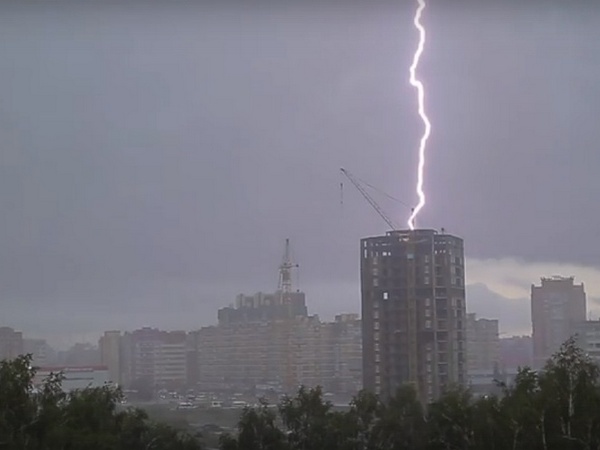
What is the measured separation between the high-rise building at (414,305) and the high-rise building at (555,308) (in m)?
1.19

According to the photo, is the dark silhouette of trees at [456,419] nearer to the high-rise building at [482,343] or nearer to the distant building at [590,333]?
the distant building at [590,333]

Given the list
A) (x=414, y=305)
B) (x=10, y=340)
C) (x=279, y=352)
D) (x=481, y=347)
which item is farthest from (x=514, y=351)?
(x=10, y=340)

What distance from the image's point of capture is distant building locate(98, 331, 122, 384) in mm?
12990

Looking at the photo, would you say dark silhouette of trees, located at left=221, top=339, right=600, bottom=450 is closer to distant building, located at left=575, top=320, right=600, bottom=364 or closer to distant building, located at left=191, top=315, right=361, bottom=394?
distant building, located at left=575, top=320, right=600, bottom=364

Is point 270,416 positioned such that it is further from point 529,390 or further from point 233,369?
point 233,369

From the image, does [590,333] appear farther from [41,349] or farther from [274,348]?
[41,349]

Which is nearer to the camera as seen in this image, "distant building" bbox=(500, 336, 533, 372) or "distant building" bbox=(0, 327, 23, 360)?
"distant building" bbox=(0, 327, 23, 360)

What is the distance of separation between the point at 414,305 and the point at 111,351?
4.73 m

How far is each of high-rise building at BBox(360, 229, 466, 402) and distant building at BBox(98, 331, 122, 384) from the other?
374 cm

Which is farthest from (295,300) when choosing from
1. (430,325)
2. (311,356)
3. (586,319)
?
(586,319)

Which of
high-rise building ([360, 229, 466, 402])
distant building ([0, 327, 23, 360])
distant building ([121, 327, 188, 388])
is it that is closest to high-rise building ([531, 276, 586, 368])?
high-rise building ([360, 229, 466, 402])

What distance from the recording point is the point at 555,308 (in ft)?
45.7

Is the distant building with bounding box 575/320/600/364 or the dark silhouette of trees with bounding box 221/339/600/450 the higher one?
the distant building with bounding box 575/320/600/364

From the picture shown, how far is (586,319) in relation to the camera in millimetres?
13523
